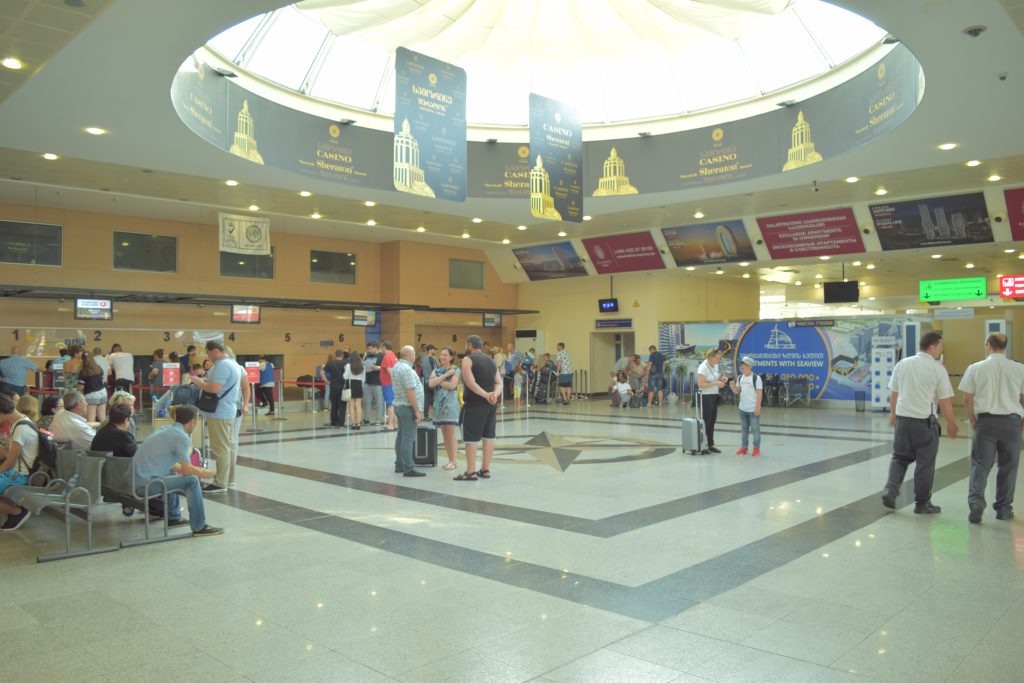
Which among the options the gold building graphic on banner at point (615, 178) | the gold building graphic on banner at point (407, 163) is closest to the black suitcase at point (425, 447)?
the gold building graphic on banner at point (407, 163)

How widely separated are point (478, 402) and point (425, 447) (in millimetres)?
1545

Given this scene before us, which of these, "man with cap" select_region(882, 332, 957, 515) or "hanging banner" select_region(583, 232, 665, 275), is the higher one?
"hanging banner" select_region(583, 232, 665, 275)

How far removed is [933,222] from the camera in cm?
1747

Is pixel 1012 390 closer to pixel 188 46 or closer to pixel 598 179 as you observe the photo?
pixel 188 46

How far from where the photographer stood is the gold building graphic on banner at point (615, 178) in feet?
52.3

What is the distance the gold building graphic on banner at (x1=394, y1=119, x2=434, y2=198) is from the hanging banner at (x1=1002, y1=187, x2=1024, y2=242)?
1318cm

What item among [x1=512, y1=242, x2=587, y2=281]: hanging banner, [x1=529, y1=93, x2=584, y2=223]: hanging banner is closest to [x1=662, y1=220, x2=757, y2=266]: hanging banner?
[x1=512, y1=242, x2=587, y2=281]: hanging banner

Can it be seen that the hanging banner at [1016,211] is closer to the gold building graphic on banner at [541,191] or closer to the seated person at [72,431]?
the gold building graphic on banner at [541,191]

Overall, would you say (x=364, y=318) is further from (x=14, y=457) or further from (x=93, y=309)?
(x=14, y=457)

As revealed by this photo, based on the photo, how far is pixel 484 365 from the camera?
8.92m

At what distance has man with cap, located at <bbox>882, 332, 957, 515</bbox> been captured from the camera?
22.6 feet

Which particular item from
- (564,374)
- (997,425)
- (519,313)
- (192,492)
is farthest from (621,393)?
(192,492)

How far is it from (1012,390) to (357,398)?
38.9ft

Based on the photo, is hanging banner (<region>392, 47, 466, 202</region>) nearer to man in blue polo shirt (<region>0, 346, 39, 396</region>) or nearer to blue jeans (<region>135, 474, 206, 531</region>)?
blue jeans (<region>135, 474, 206, 531</region>)
